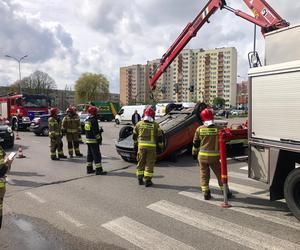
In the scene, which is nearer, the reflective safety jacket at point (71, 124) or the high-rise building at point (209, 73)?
the reflective safety jacket at point (71, 124)

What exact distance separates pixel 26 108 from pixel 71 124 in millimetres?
14284

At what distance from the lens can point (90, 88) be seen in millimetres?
106625

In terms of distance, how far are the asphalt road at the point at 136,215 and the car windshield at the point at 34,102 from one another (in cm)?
1730

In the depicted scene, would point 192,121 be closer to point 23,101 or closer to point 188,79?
point 23,101

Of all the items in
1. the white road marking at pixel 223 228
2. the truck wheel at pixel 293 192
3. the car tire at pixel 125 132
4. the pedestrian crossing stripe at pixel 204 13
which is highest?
the pedestrian crossing stripe at pixel 204 13

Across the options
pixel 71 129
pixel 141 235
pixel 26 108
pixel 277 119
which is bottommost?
pixel 141 235

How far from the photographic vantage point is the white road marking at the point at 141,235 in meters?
4.43

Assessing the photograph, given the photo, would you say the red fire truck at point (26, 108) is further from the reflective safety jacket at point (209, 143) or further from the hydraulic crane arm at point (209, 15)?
the reflective safety jacket at point (209, 143)

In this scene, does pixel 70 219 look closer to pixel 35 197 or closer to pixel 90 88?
pixel 35 197

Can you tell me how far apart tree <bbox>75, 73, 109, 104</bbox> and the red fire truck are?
79.8 metres

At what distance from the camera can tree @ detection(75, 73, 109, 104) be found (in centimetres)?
10619

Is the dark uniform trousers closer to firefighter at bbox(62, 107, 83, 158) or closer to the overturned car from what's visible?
the overturned car

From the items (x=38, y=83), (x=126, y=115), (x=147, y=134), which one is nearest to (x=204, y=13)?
(x=147, y=134)

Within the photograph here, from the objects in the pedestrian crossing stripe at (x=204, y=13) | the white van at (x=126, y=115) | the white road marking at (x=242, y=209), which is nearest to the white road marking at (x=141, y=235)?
the white road marking at (x=242, y=209)
